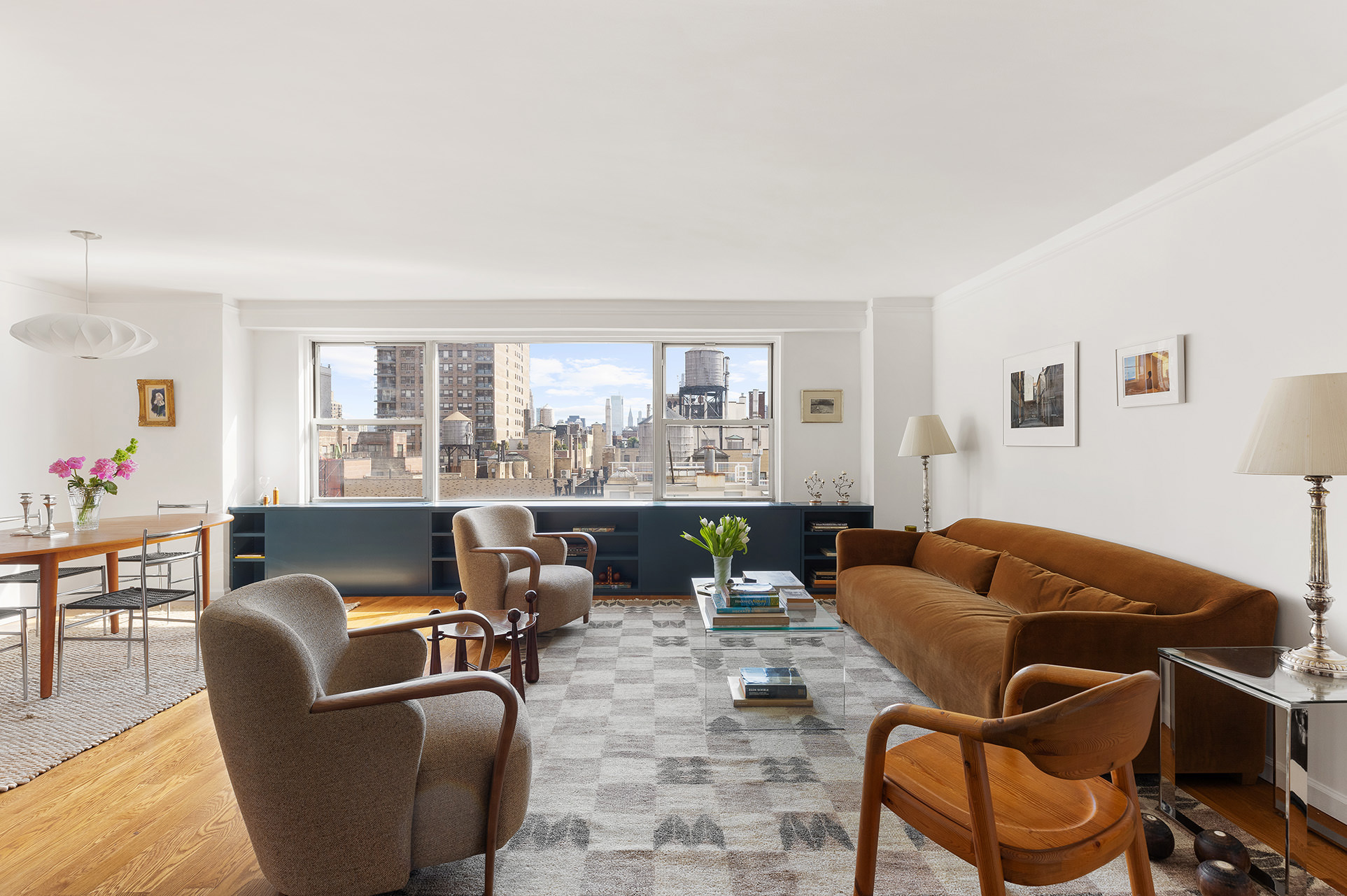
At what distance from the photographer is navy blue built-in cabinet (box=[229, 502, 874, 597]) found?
586 cm

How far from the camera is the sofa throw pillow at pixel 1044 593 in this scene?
2867 millimetres

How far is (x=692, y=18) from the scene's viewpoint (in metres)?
1.98

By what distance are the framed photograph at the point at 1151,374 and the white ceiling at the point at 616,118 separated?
0.75 meters

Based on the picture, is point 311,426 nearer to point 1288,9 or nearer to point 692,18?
point 692,18

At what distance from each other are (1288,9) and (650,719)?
3299 millimetres

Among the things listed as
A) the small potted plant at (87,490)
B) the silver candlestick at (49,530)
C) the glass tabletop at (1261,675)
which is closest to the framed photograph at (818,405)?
the glass tabletop at (1261,675)

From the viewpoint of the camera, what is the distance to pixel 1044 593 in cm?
330

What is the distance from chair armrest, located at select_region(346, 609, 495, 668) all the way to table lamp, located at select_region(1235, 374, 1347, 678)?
2.56m

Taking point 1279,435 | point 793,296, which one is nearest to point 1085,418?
point 1279,435

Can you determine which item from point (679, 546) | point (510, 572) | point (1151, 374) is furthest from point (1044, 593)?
point (679, 546)

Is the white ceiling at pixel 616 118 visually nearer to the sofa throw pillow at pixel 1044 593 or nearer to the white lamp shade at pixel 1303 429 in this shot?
the white lamp shade at pixel 1303 429

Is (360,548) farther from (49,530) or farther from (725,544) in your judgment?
(725,544)

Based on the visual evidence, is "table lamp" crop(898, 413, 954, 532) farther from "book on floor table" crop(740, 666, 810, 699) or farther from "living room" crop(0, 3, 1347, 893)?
"book on floor table" crop(740, 666, 810, 699)

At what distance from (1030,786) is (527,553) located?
2.98 metres
